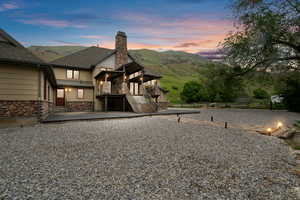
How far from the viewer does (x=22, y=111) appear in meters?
8.45

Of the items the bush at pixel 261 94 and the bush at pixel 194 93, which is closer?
the bush at pixel 194 93

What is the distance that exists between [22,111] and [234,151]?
36.0ft

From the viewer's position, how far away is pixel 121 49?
1972 cm

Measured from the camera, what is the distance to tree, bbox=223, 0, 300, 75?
11.5 m

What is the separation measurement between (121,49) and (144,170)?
18.9 meters

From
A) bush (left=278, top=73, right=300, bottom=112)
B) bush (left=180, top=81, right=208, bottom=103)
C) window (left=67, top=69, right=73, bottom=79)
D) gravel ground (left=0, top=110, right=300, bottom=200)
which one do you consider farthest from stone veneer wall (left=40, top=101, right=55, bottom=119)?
bush (left=180, top=81, right=208, bottom=103)

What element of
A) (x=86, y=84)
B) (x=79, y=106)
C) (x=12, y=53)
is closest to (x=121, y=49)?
(x=86, y=84)

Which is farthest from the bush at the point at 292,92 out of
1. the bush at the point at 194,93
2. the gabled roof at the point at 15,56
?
the gabled roof at the point at 15,56

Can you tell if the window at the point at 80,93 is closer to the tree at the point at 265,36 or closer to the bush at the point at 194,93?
the tree at the point at 265,36

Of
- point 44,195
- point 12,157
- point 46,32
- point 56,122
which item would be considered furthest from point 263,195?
point 46,32

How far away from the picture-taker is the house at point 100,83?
1634 centimetres

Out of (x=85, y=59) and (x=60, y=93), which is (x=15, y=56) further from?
(x=85, y=59)

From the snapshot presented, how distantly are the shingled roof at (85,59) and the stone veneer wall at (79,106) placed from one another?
458 centimetres

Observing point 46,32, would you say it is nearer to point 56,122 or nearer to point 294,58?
point 56,122
